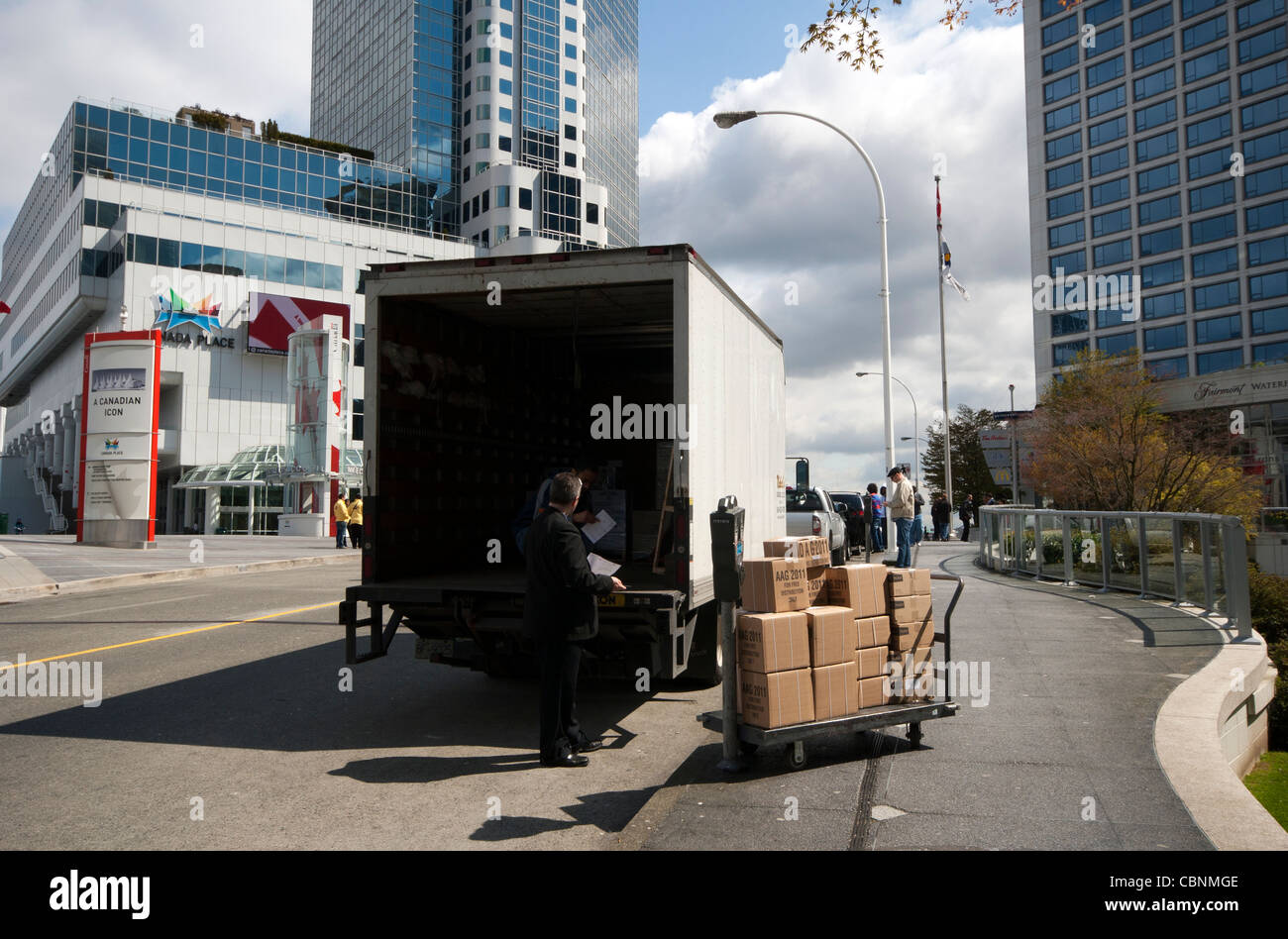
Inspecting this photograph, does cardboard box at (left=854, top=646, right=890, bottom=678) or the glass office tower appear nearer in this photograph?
cardboard box at (left=854, top=646, right=890, bottom=678)

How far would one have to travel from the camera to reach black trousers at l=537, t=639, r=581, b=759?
5629mm

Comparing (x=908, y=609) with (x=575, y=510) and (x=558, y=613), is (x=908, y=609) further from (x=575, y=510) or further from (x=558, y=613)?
(x=575, y=510)

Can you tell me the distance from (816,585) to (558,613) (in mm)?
1640

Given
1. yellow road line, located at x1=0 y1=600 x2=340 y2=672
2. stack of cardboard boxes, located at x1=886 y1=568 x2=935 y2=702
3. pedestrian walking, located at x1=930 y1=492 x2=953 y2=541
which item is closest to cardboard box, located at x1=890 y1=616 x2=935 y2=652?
stack of cardboard boxes, located at x1=886 y1=568 x2=935 y2=702

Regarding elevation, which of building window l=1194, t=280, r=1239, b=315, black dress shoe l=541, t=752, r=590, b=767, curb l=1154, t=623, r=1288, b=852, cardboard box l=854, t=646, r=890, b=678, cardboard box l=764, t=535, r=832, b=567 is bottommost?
black dress shoe l=541, t=752, r=590, b=767

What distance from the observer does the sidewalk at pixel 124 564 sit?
53.2 feet

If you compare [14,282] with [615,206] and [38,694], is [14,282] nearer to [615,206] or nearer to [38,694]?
[615,206]

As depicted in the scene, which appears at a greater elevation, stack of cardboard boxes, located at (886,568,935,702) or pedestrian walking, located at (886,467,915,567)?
pedestrian walking, located at (886,467,915,567)

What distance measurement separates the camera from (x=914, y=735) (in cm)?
558

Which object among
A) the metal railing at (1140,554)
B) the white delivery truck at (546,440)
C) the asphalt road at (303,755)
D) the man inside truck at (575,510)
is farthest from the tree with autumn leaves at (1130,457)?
the asphalt road at (303,755)

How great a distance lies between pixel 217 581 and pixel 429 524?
12.3 metres

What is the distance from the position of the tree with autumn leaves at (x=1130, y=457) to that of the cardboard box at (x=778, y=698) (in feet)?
75.2

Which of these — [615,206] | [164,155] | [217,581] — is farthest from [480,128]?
[217,581]

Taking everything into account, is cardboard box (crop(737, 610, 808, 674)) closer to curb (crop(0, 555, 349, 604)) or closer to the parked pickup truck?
the parked pickup truck
